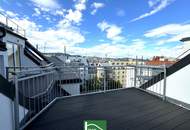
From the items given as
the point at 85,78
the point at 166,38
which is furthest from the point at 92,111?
the point at 166,38

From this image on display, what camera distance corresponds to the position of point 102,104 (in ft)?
14.0

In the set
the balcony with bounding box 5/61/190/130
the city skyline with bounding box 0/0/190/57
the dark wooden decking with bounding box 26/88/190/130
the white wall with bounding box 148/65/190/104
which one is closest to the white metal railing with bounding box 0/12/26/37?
the city skyline with bounding box 0/0/190/57

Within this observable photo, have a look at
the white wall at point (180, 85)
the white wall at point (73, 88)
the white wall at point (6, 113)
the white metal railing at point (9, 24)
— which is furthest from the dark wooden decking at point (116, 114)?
the white metal railing at point (9, 24)

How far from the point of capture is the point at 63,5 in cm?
1340

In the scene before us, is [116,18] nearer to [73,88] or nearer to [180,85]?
[73,88]

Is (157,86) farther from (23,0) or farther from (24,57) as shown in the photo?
(23,0)

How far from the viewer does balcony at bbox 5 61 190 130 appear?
294cm

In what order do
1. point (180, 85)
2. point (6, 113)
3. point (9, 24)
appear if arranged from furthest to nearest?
point (9, 24), point (180, 85), point (6, 113)

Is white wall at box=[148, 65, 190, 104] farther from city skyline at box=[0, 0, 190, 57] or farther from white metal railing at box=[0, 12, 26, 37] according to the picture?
white metal railing at box=[0, 12, 26, 37]

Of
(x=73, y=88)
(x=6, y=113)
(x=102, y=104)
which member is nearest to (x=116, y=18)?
(x=73, y=88)

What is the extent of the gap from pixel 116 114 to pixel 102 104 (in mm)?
783

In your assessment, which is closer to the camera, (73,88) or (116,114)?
(116,114)

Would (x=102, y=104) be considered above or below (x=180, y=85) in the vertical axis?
below

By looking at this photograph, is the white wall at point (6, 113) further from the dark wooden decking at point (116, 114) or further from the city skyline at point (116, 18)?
the city skyline at point (116, 18)
